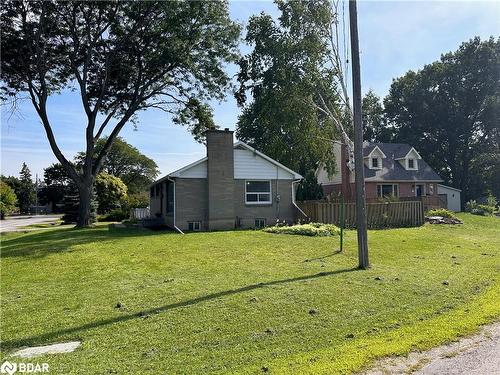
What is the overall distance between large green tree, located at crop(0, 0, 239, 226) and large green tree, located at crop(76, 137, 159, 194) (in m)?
44.1

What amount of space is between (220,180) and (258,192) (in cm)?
239

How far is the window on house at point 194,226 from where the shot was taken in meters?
19.7

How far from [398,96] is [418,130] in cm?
556

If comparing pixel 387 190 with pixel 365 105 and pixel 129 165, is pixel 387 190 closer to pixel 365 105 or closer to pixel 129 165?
pixel 365 105

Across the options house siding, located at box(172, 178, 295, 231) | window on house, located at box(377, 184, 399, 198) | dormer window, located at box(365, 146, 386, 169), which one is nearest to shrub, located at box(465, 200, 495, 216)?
window on house, located at box(377, 184, 399, 198)

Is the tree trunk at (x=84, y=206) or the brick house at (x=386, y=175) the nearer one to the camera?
the tree trunk at (x=84, y=206)

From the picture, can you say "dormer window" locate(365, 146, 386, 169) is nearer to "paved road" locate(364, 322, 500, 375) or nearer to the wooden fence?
the wooden fence

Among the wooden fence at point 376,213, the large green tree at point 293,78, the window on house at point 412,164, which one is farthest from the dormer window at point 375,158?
the wooden fence at point 376,213

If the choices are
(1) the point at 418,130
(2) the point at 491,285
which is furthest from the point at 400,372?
(1) the point at 418,130

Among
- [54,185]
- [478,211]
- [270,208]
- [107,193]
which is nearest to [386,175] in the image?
[478,211]

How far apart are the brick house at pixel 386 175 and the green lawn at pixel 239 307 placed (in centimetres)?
2283

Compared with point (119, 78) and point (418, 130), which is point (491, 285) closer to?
point (119, 78)

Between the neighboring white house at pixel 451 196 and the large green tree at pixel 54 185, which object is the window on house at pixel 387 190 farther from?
the large green tree at pixel 54 185

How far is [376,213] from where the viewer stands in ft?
67.2
